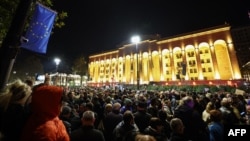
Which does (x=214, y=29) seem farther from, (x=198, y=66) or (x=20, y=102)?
(x=20, y=102)

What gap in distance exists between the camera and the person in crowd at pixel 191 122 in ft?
15.6

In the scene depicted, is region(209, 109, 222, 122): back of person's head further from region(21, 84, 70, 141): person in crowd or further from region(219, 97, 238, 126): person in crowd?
region(21, 84, 70, 141): person in crowd

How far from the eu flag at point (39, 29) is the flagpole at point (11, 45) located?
1364 millimetres

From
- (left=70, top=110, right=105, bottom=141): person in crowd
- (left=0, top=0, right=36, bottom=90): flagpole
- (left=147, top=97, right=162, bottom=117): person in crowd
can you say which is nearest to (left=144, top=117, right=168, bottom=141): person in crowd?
(left=70, top=110, right=105, bottom=141): person in crowd

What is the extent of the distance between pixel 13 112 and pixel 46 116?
53 centimetres

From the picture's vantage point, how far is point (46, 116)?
7.52 feet

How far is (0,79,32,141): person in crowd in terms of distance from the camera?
2264mm

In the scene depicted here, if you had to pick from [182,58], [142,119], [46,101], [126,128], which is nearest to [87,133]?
[126,128]

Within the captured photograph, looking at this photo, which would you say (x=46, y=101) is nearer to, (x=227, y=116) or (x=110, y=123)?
(x=110, y=123)

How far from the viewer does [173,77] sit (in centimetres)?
5622

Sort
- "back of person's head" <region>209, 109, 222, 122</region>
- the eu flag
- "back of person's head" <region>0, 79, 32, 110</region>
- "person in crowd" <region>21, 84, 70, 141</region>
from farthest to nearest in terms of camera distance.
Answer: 1. the eu flag
2. "back of person's head" <region>209, 109, 222, 122</region>
3. "back of person's head" <region>0, 79, 32, 110</region>
4. "person in crowd" <region>21, 84, 70, 141</region>

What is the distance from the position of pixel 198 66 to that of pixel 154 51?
17.9m

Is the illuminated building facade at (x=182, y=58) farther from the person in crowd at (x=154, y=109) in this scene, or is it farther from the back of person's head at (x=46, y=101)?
the back of person's head at (x=46, y=101)

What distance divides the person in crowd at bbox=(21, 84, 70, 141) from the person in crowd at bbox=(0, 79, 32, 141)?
0.56 ft
